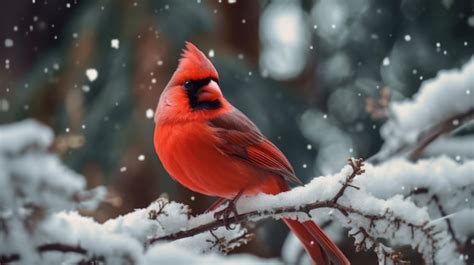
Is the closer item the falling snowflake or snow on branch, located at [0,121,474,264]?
snow on branch, located at [0,121,474,264]

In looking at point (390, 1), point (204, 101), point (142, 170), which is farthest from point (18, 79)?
point (390, 1)

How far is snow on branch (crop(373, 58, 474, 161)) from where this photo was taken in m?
1.16

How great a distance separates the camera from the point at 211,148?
1188 millimetres

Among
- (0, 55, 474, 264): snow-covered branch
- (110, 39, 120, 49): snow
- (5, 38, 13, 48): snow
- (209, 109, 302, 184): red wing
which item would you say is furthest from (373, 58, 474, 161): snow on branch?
(5, 38, 13, 48): snow

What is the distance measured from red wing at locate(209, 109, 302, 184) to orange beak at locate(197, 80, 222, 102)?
0.05 m

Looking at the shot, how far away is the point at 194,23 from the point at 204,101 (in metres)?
0.97

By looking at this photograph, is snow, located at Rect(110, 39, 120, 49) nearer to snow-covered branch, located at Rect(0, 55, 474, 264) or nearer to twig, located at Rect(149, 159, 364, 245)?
snow-covered branch, located at Rect(0, 55, 474, 264)

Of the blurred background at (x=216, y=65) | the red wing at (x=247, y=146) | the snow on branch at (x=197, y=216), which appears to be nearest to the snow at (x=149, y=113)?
the blurred background at (x=216, y=65)

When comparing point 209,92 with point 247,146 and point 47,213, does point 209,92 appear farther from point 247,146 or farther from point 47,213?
point 47,213

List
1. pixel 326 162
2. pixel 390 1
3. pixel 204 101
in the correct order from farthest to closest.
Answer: pixel 390 1
pixel 326 162
pixel 204 101

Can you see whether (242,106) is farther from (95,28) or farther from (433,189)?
(433,189)

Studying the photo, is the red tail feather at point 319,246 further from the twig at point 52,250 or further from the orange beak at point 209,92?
the twig at point 52,250

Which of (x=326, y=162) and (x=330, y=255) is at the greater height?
(x=326, y=162)

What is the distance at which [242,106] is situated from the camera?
2178mm
